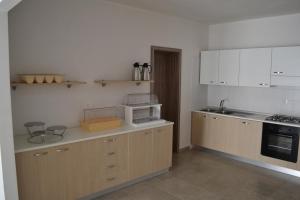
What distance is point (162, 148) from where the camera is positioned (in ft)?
12.5

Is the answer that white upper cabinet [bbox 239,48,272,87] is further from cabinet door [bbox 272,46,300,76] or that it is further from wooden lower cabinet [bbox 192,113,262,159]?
wooden lower cabinet [bbox 192,113,262,159]

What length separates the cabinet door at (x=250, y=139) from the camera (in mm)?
4094

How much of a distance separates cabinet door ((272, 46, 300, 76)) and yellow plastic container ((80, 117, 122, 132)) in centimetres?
283

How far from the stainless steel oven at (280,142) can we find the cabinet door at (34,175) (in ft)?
11.1

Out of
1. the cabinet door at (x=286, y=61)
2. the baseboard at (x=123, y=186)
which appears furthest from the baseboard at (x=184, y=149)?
the cabinet door at (x=286, y=61)

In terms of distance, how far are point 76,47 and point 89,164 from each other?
1.59 meters

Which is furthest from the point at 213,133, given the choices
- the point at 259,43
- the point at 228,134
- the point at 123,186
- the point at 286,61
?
the point at 123,186

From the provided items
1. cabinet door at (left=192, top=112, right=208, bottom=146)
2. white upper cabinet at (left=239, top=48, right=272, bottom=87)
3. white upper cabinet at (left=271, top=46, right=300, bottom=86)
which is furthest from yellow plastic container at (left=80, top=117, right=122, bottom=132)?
white upper cabinet at (left=271, top=46, right=300, bottom=86)

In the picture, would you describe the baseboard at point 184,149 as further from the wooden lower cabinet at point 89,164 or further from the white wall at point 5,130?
the white wall at point 5,130

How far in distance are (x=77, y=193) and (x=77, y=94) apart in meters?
1.31

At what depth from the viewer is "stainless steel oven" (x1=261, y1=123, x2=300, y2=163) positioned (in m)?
3.71

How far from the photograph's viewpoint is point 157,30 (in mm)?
4195

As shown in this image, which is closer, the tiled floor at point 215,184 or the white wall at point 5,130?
the white wall at point 5,130

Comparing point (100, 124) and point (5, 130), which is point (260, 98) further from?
point (5, 130)
